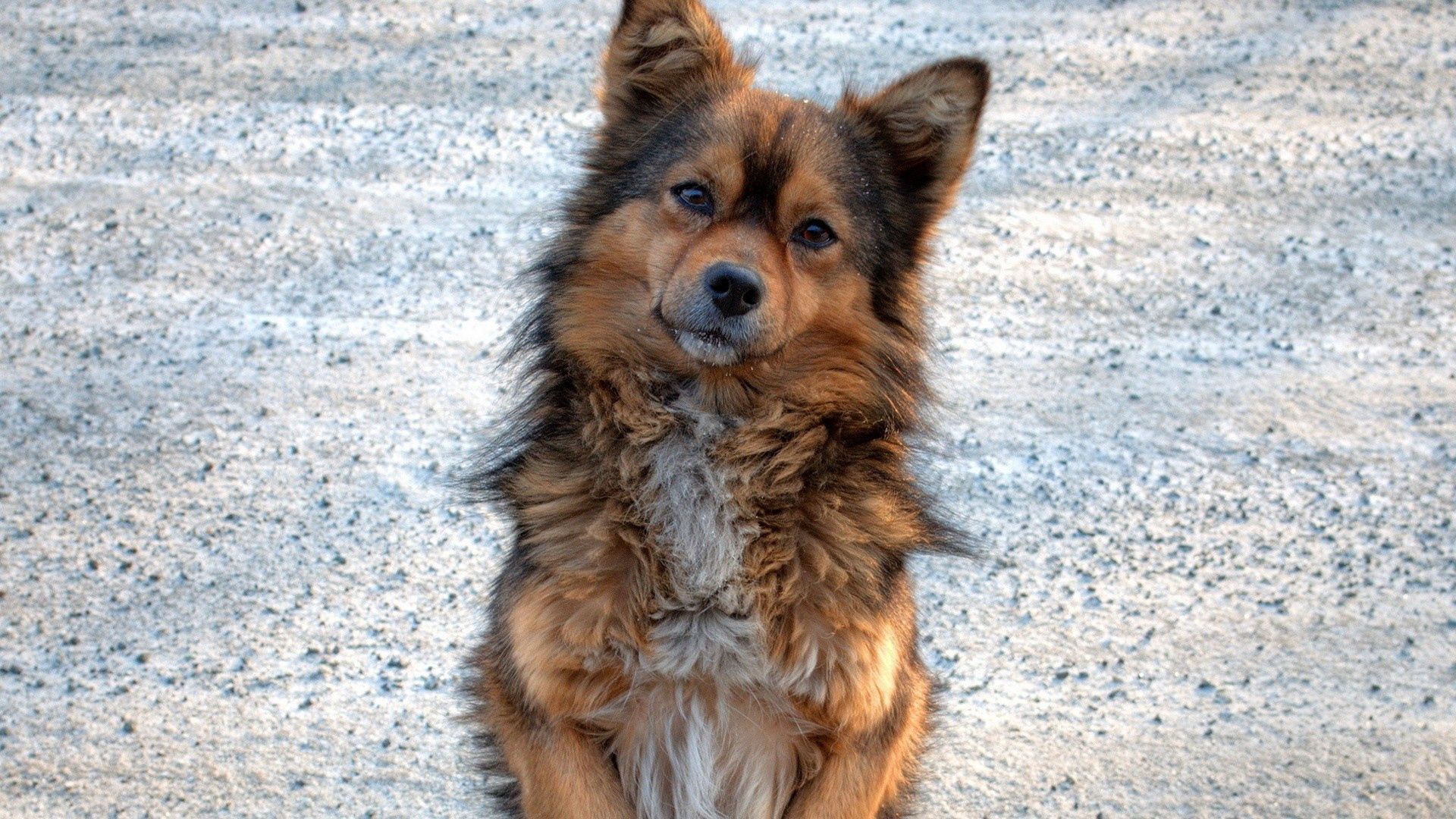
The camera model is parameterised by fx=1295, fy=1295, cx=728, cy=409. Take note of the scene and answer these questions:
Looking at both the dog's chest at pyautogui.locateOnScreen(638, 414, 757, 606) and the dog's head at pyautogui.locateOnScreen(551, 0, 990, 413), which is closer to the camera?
the dog's chest at pyautogui.locateOnScreen(638, 414, 757, 606)

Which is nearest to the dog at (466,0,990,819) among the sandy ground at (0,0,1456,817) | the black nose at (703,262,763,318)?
the black nose at (703,262,763,318)

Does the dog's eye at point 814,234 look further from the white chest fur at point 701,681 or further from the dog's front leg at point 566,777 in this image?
the dog's front leg at point 566,777

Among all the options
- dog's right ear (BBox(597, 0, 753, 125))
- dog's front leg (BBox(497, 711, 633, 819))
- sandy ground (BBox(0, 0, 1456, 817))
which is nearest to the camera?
dog's front leg (BBox(497, 711, 633, 819))

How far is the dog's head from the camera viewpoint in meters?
3.07

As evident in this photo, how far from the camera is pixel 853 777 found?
2914 mm

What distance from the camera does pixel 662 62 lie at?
3365 mm

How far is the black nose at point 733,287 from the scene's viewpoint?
296 cm

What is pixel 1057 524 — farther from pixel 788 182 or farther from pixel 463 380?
pixel 463 380

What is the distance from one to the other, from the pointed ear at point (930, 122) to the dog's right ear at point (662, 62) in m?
0.37

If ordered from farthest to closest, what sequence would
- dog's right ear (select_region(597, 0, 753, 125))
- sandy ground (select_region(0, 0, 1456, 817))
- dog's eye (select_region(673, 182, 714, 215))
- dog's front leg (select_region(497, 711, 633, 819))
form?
sandy ground (select_region(0, 0, 1456, 817))
dog's right ear (select_region(597, 0, 753, 125))
dog's eye (select_region(673, 182, 714, 215))
dog's front leg (select_region(497, 711, 633, 819))

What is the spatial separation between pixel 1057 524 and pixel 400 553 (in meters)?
2.24

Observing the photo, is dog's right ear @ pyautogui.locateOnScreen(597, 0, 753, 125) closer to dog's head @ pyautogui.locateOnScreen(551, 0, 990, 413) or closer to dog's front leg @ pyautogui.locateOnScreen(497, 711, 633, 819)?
dog's head @ pyautogui.locateOnScreen(551, 0, 990, 413)

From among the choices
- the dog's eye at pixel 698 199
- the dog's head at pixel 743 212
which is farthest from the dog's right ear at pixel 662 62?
the dog's eye at pixel 698 199

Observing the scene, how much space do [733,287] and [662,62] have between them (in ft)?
2.51
